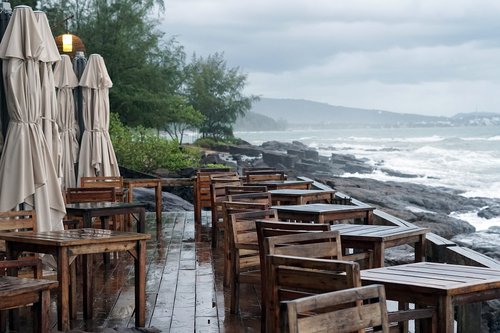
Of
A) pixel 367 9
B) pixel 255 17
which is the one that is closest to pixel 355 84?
pixel 367 9

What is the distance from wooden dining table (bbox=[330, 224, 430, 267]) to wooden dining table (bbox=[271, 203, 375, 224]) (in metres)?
0.88

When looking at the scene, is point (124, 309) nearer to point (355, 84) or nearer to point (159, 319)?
point (159, 319)

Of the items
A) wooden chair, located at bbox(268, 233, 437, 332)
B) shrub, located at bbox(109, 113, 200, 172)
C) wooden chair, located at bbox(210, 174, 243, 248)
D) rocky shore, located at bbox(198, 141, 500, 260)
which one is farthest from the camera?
shrub, located at bbox(109, 113, 200, 172)

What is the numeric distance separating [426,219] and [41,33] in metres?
14.6

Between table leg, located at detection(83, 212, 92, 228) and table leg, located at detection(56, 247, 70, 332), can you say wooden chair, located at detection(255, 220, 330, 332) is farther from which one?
table leg, located at detection(83, 212, 92, 228)

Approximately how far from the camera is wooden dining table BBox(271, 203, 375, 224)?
7.61 m

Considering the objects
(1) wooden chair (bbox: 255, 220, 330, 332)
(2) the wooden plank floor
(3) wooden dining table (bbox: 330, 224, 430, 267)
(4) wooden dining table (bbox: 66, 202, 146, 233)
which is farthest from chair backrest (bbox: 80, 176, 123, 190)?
(1) wooden chair (bbox: 255, 220, 330, 332)

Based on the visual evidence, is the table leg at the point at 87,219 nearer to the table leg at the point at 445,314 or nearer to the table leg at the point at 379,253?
the table leg at the point at 379,253

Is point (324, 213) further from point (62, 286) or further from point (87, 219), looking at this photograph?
point (62, 286)

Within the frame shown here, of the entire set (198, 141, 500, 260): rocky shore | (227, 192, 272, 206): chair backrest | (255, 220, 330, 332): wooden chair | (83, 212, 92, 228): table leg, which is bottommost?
(198, 141, 500, 260): rocky shore

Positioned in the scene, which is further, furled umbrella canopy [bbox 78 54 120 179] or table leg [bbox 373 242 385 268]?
furled umbrella canopy [bbox 78 54 120 179]

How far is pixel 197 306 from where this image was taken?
7.04m

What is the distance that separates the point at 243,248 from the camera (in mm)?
6496

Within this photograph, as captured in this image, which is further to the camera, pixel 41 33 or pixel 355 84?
pixel 355 84
